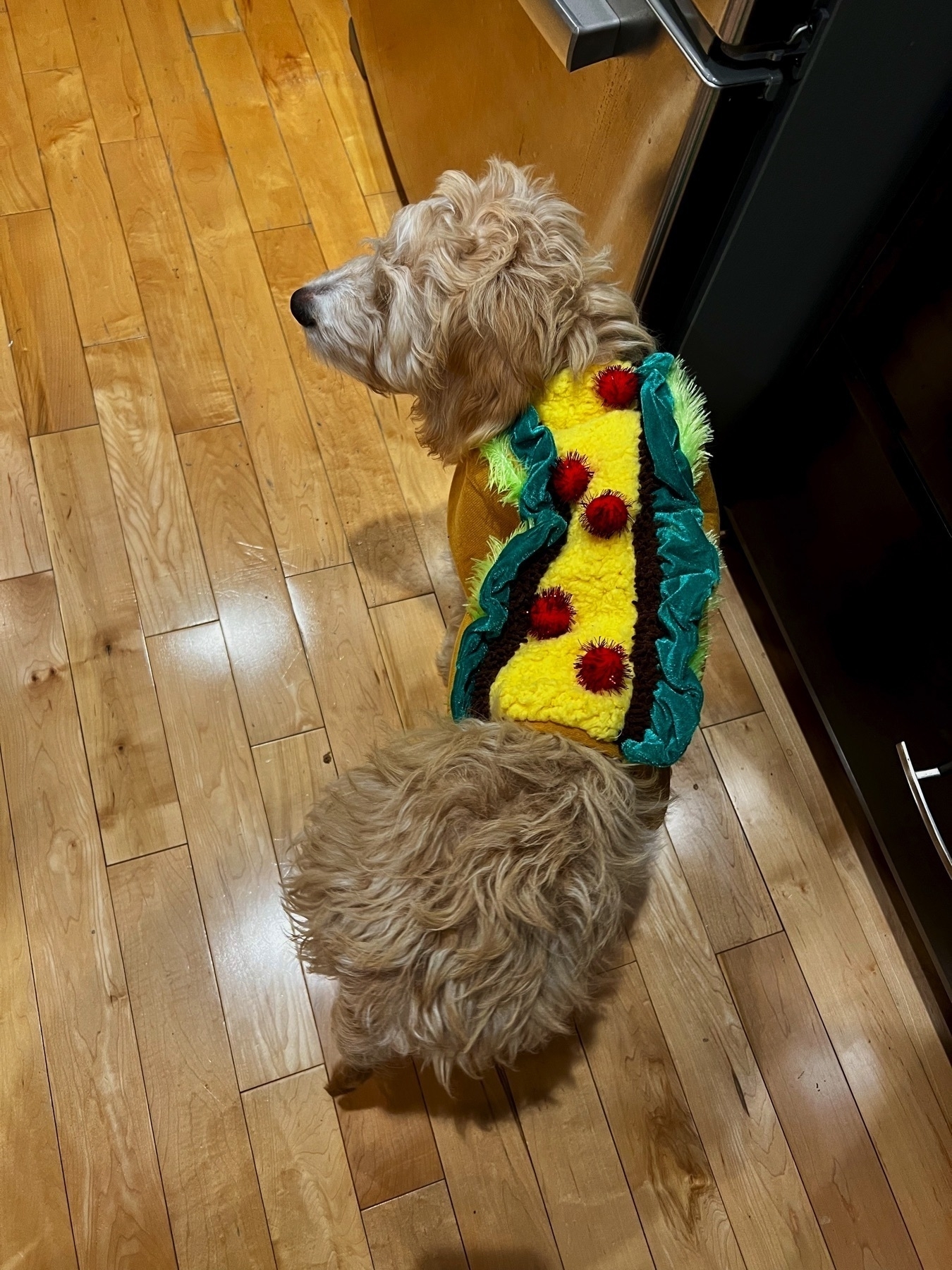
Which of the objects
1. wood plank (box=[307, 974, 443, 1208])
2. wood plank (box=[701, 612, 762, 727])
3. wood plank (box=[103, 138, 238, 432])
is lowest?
wood plank (box=[307, 974, 443, 1208])

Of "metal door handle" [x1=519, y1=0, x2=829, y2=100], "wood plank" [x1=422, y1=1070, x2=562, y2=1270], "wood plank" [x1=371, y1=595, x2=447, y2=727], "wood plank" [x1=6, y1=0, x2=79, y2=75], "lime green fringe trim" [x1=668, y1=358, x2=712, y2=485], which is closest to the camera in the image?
"metal door handle" [x1=519, y1=0, x2=829, y2=100]

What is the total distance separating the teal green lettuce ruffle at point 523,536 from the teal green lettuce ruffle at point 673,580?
0.38 feet

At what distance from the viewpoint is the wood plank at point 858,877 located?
136 cm

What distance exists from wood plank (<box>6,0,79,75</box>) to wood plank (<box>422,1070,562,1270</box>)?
220 centimetres

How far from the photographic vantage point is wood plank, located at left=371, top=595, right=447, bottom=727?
1470mm

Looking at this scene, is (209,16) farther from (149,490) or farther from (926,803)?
(926,803)

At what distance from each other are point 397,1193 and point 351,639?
0.86m

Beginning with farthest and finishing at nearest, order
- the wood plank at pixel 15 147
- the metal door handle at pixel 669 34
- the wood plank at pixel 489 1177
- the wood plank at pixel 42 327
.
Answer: the wood plank at pixel 15 147 → the wood plank at pixel 42 327 → the wood plank at pixel 489 1177 → the metal door handle at pixel 669 34

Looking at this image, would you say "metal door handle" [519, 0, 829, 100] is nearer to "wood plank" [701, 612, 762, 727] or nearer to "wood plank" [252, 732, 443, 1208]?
"wood plank" [701, 612, 762, 727]

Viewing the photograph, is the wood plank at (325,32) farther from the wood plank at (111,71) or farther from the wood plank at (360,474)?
the wood plank at (360,474)

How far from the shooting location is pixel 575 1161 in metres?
1.26

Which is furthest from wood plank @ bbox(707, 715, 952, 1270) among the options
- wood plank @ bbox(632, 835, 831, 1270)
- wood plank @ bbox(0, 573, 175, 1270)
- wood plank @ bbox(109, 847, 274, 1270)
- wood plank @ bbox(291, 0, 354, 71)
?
wood plank @ bbox(291, 0, 354, 71)

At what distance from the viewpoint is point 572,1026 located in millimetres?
1314

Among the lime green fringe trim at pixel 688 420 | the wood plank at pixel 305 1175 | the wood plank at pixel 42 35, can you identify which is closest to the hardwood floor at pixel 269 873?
the wood plank at pixel 305 1175
